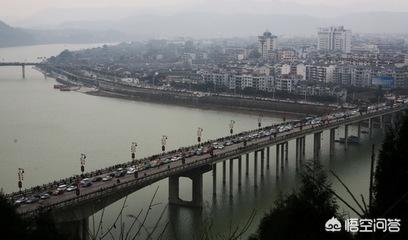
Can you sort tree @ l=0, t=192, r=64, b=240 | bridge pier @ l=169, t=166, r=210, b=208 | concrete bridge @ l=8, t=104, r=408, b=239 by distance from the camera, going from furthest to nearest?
bridge pier @ l=169, t=166, r=210, b=208, concrete bridge @ l=8, t=104, r=408, b=239, tree @ l=0, t=192, r=64, b=240

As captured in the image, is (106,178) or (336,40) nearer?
(106,178)

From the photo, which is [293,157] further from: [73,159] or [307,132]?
[73,159]

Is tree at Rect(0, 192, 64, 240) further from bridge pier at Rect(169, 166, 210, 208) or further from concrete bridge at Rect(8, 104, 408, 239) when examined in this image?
bridge pier at Rect(169, 166, 210, 208)

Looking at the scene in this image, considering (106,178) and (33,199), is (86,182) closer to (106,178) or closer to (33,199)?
(106,178)

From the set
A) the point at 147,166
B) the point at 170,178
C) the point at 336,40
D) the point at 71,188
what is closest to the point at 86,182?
the point at 71,188

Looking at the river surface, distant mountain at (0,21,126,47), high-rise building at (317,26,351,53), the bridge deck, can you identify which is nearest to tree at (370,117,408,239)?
the river surface

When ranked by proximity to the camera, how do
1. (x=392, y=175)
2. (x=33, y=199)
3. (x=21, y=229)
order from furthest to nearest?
(x=33, y=199) < (x=392, y=175) < (x=21, y=229)
